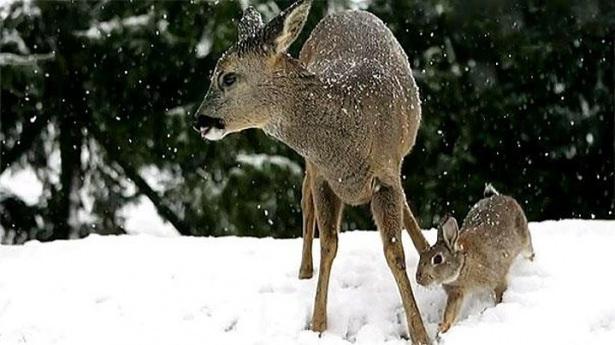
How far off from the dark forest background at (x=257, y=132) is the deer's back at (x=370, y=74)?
11.9ft

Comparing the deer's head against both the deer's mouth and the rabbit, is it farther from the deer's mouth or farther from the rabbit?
the rabbit

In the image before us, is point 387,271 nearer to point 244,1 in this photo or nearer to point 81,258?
point 81,258

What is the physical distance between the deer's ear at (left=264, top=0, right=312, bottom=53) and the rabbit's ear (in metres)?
1.47

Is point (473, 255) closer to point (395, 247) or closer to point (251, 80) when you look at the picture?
point (395, 247)

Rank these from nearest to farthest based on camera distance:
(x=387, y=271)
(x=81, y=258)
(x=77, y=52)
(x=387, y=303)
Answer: (x=387, y=303) → (x=387, y=271) → (x=81, y=258) → (x=77, y=52)

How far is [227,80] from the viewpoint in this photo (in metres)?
5.71

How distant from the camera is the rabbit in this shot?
21.1ft

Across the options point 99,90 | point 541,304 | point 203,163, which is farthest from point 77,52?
point 541,304

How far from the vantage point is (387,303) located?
6.59 m

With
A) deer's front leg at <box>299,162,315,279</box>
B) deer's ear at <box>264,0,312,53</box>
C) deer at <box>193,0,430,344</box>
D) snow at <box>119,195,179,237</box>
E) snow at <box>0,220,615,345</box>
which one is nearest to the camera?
deer's ear at <box>264,0,312,53</box>

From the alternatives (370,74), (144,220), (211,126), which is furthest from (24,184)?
(211,126)

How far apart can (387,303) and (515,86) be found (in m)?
5.13

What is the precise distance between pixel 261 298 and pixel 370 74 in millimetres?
1473

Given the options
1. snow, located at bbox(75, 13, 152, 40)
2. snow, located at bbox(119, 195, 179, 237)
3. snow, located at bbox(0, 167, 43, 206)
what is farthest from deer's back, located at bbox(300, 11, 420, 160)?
snow, located at bbox(0, 167, 43, 206)
